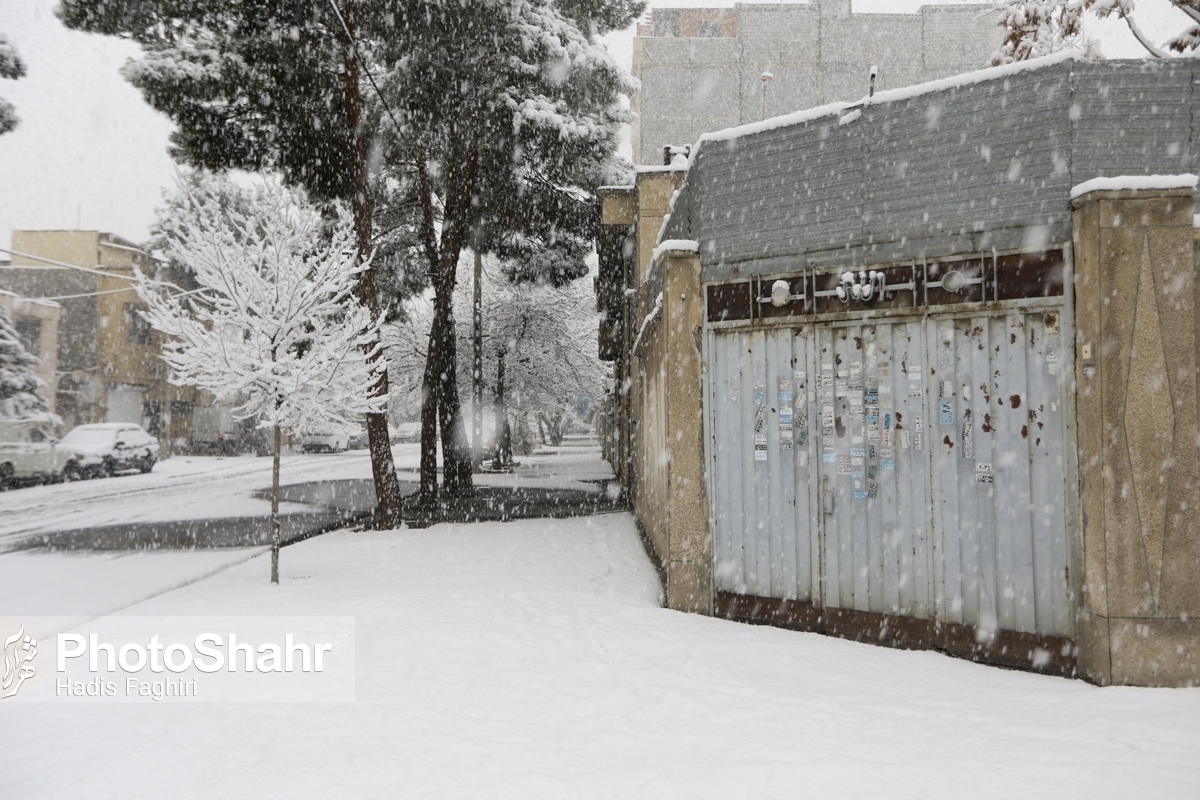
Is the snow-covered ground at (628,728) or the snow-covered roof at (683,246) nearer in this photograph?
the snow-covered ground at (628,728)

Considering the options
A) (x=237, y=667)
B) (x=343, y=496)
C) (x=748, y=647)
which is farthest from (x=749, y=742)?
(x=343, y=496)

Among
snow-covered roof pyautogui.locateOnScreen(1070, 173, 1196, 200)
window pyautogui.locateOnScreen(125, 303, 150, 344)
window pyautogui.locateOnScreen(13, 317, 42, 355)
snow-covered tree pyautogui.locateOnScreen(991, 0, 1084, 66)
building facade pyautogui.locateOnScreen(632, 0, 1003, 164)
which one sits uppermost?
building facade pyautogui.locateOnScreen(632, 0, 1003, 164)

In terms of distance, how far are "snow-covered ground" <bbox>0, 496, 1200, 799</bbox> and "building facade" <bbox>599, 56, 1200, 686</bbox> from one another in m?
0.50

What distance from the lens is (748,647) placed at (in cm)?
623

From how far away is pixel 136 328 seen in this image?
39.1 metres

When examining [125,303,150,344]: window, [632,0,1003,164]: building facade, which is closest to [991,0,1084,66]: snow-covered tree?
[632,0,1003,164]: building facade

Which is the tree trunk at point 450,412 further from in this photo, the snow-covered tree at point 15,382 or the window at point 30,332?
the window at point 30,332

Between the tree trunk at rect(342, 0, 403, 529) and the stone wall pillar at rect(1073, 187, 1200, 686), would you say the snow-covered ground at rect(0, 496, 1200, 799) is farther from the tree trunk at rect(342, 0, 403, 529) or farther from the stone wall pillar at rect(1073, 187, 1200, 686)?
the tree trunk at rect(342, 0, 403, 529)

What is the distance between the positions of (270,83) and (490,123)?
4007mm

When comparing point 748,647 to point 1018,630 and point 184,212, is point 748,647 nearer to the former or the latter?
point 1018,630

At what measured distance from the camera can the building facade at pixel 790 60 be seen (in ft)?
78.9

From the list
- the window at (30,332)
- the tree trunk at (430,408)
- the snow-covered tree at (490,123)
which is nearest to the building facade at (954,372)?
the snow-covered tree at (490,123)

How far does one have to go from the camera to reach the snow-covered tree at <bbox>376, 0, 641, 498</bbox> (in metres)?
14.2

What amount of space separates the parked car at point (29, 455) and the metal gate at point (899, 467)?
2312 centimetres
